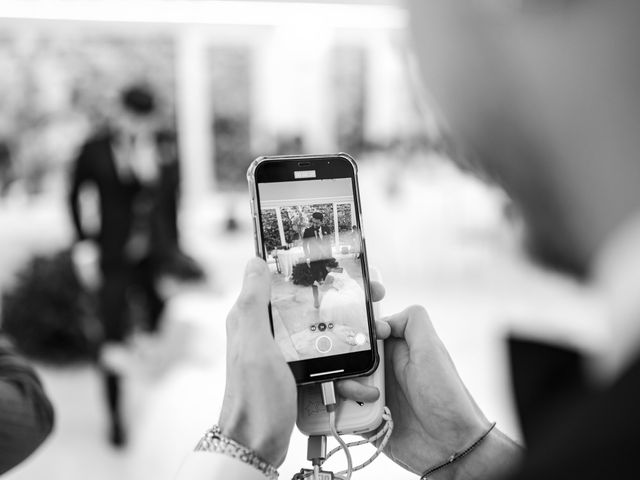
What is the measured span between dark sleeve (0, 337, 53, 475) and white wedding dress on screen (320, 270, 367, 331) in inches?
16.7

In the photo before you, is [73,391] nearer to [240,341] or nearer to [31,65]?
[240,341]

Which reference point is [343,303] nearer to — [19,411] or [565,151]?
[19,411]

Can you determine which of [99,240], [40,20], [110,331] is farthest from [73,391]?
[40,20]

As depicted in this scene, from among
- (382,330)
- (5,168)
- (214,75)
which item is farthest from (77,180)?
(214,75)

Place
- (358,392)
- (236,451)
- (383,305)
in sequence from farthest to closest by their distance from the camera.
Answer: (383,305), (358,392), (236,451)

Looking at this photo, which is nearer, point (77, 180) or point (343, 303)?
point (343, 303)

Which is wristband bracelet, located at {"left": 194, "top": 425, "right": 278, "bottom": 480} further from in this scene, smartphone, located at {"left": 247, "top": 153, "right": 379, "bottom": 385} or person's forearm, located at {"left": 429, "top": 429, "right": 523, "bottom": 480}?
person's forearm, located at {"left": 429, "top": 429, "right": 523, "bottom": 480}

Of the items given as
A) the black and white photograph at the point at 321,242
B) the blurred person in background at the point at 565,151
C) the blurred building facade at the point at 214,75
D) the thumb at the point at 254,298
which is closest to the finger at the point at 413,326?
the black and white photograph at the point at 321,242

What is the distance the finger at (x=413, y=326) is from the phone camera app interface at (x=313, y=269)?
0.06m

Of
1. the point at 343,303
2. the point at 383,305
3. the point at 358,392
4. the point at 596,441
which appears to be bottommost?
the point at 383,305

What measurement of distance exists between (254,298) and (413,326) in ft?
0.94

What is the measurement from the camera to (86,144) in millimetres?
2738

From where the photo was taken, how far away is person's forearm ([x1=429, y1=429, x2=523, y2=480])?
2.71 feet

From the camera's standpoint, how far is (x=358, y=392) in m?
0.89
